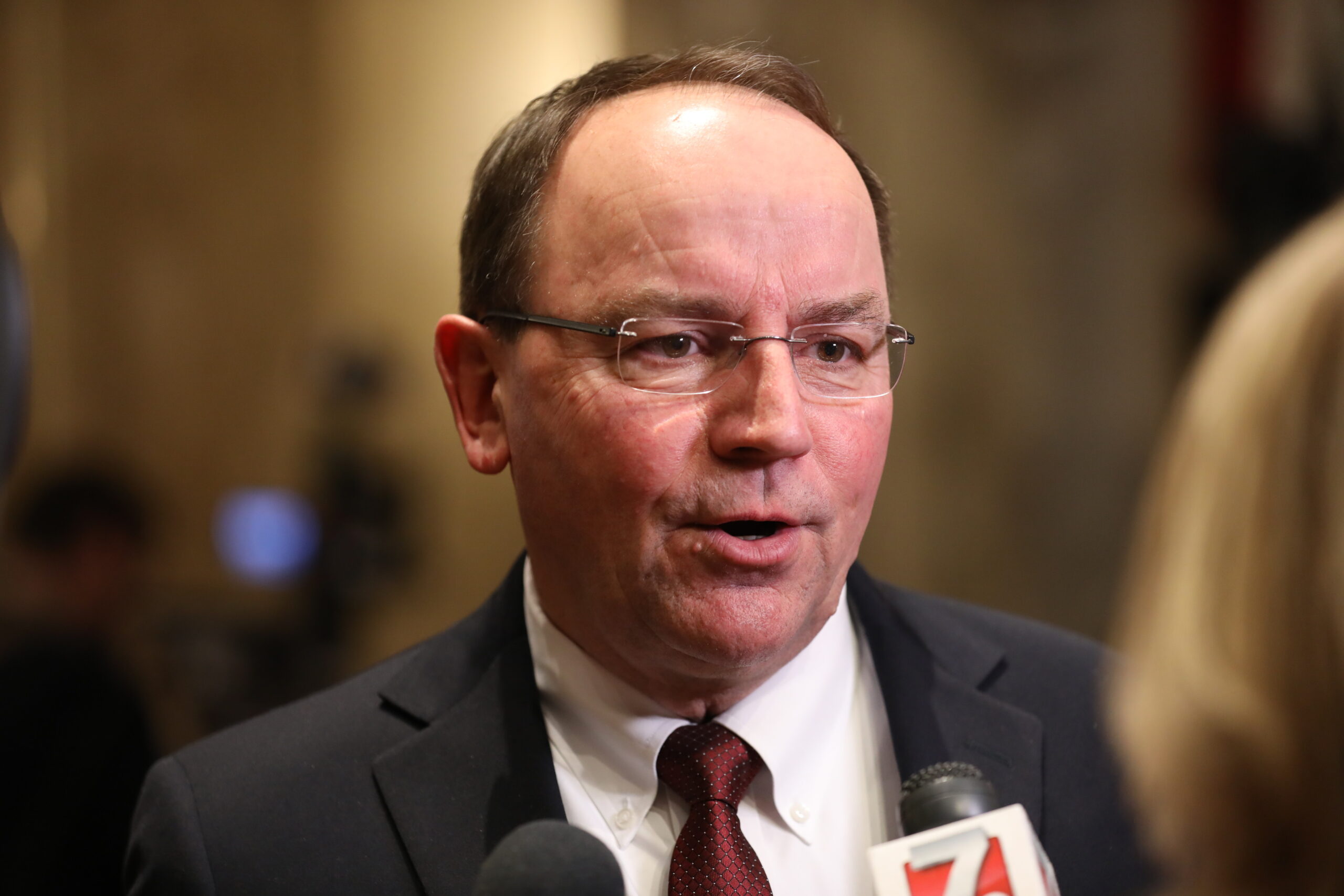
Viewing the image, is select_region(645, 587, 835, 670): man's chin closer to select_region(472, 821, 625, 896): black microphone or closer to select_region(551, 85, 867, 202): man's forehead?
select_region(472, 821, 625, 896): black microphone

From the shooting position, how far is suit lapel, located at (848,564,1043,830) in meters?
1.66

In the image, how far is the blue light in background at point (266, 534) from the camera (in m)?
5.24

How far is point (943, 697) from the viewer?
1740mm

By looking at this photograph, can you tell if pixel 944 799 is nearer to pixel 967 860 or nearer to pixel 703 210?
pixel 967 860

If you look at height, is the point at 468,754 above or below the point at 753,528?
below

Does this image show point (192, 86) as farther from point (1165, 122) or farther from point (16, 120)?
point (1165, 122)

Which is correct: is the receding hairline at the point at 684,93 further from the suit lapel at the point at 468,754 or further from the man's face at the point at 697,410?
the suit lapel at the point at 468,754

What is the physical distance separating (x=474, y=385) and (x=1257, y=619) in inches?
48.3

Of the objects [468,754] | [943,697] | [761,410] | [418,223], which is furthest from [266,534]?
[761,410]

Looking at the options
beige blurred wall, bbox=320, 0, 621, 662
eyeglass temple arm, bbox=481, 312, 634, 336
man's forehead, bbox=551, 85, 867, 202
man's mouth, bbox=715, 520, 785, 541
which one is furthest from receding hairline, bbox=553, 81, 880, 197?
beige blurred wall, bbox=320, 0, 621, 662

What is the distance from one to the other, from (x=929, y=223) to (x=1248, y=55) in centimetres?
163

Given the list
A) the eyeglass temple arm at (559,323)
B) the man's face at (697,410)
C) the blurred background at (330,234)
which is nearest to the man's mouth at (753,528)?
the man's face at (697,410)

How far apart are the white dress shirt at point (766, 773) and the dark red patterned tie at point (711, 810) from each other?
0.02 m

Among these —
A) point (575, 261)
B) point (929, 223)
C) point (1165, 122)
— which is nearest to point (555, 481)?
point (575, 261)
